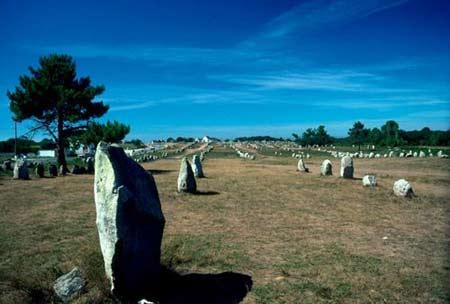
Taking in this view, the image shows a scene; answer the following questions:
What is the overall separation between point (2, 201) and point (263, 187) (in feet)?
40.6

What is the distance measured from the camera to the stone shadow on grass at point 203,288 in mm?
6438

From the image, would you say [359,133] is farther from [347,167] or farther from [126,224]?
[126,224]

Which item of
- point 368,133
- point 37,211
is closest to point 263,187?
point 37,211

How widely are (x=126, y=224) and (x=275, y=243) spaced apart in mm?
4715

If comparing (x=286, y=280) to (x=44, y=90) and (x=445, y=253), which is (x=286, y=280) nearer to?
(x=445, y=253)

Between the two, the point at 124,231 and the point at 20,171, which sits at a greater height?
the point at 124,231

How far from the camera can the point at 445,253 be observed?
885cm

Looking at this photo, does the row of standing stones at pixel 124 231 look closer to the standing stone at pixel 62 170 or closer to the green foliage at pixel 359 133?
the standing stone at pixel 62 170

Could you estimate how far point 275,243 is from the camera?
9.80 metres

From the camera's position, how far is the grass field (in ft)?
21.8

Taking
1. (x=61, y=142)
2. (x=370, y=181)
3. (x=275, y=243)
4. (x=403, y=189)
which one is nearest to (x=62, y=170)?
(x=61, y=142)

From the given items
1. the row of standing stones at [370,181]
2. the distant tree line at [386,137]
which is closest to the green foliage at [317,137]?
the distant tree line at [386,137]

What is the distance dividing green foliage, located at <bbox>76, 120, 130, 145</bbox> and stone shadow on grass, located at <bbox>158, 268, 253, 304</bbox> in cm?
2589

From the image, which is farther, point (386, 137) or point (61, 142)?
point (386, 137)
